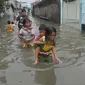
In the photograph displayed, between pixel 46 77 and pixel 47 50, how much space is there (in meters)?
1.14

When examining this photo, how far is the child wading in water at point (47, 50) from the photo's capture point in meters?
6.86

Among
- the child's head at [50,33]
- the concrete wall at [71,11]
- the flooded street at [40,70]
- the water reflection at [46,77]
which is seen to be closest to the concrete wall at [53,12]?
the concrete wall at [71,11]

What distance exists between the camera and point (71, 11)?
75.4 feet

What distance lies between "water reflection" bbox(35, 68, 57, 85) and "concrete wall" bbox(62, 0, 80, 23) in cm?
1439

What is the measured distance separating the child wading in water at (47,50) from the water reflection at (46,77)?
536mm

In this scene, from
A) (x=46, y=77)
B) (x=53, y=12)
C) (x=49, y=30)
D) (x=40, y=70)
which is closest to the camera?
(x=46, y=77)

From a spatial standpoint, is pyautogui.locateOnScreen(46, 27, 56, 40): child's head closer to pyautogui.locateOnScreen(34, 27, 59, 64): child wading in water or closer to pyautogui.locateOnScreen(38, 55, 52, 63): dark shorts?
pyautogui.locateOnScreen(34, 27, 59, 64): child wading in water

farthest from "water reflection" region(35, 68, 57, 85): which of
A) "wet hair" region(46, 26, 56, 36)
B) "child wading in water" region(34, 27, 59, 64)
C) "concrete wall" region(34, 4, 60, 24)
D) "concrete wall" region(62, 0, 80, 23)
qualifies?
"concrete wall" region(34, 4, 60, 24)

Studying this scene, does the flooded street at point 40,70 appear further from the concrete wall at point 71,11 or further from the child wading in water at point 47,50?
the concrete wall at point 71,11

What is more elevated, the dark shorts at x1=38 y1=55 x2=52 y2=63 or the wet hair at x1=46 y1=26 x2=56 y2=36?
the wet hair at x1=46 y1=26 x2=56 y2=36

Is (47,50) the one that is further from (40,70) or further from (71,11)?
(71,11)

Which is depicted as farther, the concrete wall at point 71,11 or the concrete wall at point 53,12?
the concrete wall at point 53,12

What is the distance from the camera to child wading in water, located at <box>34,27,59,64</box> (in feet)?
22.5

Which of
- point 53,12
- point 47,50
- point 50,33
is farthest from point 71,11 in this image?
point 50,33
